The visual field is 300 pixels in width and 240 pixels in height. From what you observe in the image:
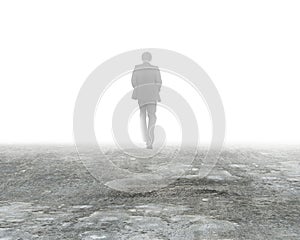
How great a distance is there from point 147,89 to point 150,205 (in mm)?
5985

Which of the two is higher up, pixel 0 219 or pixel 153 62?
pixel 153 62

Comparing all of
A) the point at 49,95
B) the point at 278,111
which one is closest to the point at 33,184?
the point at 278,111

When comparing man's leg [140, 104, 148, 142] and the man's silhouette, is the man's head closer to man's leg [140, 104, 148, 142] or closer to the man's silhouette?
the man's silhouette

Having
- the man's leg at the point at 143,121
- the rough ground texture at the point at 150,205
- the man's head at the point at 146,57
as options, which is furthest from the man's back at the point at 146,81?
the rough ground texture at the point at 150,205

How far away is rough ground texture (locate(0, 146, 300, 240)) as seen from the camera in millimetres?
3607

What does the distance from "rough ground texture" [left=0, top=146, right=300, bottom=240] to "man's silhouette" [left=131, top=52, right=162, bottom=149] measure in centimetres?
329

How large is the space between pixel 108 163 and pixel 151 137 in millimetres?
3125

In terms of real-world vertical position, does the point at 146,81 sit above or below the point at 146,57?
below

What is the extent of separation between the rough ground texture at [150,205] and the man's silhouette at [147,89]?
3.29 m

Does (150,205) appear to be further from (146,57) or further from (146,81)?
(146,57)

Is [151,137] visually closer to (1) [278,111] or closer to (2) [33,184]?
(2) [33,184]

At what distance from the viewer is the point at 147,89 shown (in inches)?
403

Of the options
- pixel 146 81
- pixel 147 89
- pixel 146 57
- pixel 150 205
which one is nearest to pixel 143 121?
pixel 147 89

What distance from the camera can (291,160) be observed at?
26.5ft
